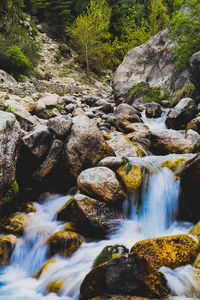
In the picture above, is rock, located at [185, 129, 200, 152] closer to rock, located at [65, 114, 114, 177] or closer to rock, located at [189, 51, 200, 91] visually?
rock, located at [65, 114, 114, 177]

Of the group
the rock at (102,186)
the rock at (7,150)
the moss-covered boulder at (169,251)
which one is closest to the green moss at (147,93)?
the rock at (102,186)

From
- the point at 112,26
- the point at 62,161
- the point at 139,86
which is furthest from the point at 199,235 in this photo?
the point at 112,26

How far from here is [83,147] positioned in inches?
229

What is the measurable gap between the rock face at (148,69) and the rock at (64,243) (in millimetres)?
14423

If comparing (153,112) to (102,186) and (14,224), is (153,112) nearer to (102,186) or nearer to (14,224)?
(102,186)

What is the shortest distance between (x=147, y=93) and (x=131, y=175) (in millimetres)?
12844

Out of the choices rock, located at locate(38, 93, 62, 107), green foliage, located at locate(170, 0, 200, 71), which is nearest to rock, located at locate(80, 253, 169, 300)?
rock, located at locate(38, 93, 62, 107)

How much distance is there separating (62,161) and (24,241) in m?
2.35

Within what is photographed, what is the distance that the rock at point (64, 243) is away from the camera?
3.88 m

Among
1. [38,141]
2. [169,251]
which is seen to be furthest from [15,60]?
[169,251]

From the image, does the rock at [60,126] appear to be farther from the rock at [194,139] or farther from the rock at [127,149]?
the rock at [194,139]

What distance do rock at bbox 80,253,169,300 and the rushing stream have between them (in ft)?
0.97

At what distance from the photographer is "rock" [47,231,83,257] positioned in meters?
3.88

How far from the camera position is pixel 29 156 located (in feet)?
18.3
